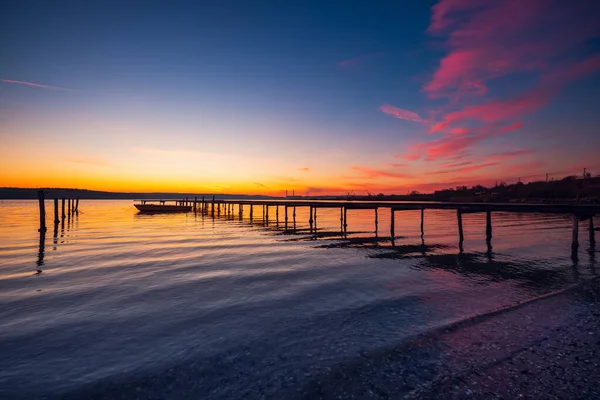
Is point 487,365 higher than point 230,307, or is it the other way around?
point 487,365

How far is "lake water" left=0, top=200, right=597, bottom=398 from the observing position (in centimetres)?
511

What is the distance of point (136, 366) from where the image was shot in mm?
5219

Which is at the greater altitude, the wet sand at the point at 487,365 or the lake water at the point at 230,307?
the wet sand at the point at 487,365

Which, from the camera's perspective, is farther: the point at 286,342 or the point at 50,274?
the point at 50,274

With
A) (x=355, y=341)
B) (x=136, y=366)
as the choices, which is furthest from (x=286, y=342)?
(x=136, y=366)

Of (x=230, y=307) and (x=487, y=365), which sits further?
(x=230, y=307)

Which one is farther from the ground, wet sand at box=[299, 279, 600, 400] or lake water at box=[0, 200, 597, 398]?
wet sand at box=[299, 279, 600, 400]

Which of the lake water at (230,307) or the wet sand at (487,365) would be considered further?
the lake water at (230,307)

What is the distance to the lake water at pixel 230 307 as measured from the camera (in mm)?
5109

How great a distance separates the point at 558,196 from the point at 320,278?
86036 mm

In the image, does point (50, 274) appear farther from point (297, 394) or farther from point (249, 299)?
point (297, 394)

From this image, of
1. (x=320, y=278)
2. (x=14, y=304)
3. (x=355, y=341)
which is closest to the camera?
(x=355, y=341)

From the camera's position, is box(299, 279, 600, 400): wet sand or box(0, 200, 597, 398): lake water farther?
box(0, 200, 597, 398): lake water

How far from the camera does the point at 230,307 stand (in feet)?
26.7
